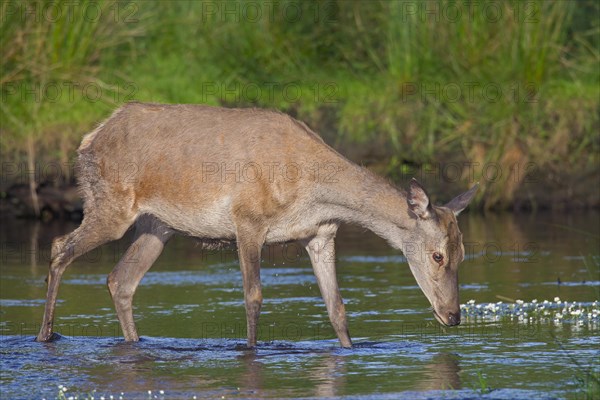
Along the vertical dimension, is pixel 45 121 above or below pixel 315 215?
above

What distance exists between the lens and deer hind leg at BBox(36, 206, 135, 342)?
11.4 m

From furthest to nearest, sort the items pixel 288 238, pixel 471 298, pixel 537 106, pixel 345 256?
pixel 537 106
pixel 345 256
pixel 471 298
pixel 288 238

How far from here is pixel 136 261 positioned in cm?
1180

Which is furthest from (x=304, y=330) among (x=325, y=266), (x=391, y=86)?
(x=391, y=86)

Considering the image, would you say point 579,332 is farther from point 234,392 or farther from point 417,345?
point 234,392

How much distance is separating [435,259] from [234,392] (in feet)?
8.46

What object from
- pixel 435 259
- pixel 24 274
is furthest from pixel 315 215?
pixel 24 274

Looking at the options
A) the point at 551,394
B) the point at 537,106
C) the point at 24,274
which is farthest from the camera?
the point at 537,106

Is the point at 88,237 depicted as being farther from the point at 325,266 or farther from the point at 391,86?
the point at 391,86

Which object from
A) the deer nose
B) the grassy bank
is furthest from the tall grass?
the deer nose

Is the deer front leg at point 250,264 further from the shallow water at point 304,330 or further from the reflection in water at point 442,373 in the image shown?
the reflection in water at point 442,373

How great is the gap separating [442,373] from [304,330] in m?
2.40

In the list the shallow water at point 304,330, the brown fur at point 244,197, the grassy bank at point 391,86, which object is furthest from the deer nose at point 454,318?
the grassy bank at point 391,86

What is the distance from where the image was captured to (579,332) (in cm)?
1066
